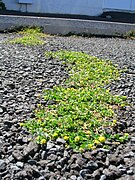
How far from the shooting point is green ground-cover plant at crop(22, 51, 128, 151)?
11.0ft

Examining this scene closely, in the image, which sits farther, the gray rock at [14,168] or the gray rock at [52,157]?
the gray rock at [52,157]

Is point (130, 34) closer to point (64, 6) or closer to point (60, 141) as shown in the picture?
point (64, 6)

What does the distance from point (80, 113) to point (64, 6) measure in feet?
55.5

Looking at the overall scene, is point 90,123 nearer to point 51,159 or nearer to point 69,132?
point 69,132

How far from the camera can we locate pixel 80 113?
3.97 metres

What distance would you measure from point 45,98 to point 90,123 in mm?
1052

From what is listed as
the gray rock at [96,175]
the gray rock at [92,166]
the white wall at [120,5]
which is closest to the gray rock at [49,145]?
the gray rock at [92,166]

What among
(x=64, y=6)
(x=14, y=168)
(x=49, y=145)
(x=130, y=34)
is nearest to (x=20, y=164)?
(x=14, y=168)

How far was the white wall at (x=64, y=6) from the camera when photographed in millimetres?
19719

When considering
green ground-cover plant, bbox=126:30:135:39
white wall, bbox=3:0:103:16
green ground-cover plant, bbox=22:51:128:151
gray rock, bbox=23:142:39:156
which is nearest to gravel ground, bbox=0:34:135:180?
gray rock, bbox=23:142:39:156

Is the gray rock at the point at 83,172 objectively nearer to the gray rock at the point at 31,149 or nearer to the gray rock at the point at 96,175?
the gray rock at the point at 96,175

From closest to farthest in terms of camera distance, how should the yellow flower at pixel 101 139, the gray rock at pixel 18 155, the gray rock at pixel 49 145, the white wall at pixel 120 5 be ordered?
1. the gray rock at pixel 18 155
2. the gray rock at pixel 49 145
3. the yellow flower at pixel 101 139
4. the white wall at pixel 120 5

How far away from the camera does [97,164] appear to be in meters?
2.90

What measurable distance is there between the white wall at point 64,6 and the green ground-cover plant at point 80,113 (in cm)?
1435
